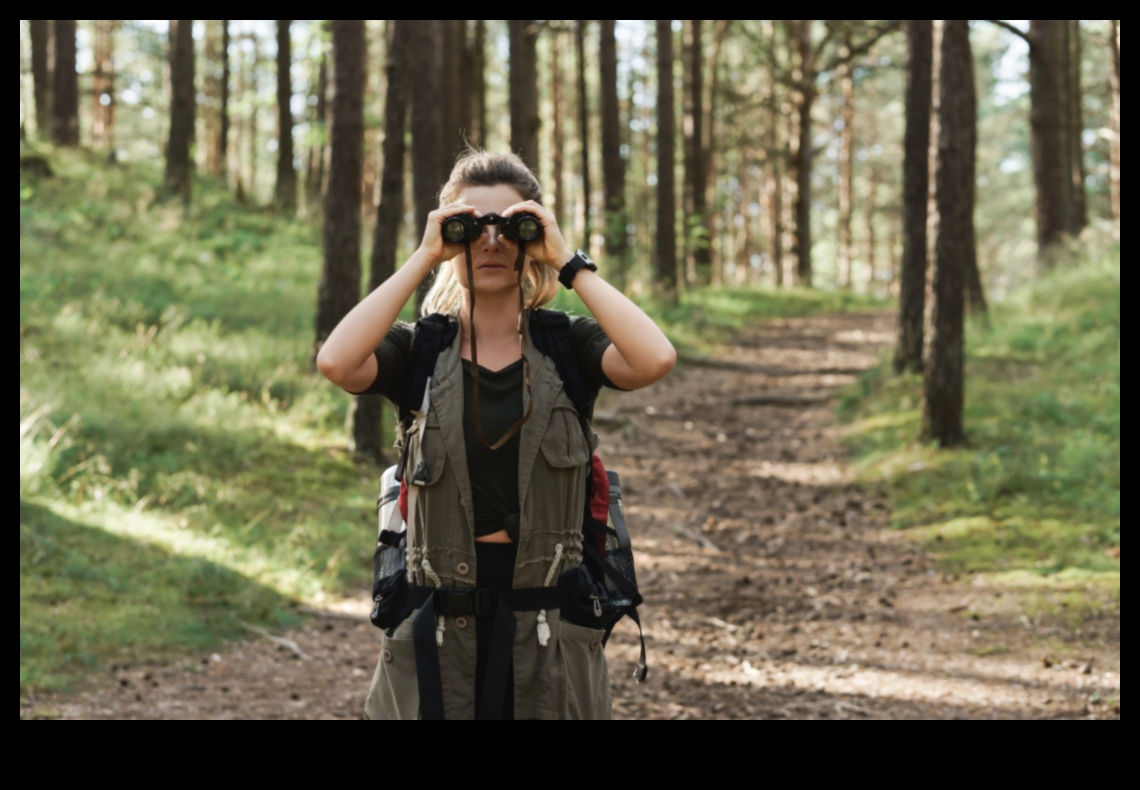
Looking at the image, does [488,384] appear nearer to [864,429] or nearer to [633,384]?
[633,384]

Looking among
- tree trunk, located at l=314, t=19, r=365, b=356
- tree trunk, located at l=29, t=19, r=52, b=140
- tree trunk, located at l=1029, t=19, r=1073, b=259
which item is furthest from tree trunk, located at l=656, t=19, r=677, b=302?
tree trunk, located at l=29, t=19, r=52, b=140

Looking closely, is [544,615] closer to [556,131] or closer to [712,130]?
[712,130]

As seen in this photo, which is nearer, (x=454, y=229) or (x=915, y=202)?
(x=454, y=229)

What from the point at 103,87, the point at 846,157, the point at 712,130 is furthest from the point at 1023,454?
the point at 103,87

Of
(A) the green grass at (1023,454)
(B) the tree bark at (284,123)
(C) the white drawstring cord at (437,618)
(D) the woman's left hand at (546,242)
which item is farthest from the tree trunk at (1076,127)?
(C) the white drawstring cord at (437,618)

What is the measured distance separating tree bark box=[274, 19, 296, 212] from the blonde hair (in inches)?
889

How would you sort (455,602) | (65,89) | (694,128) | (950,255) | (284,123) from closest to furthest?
(455,602), (950,255), (65,89), (284,123), (694,128)

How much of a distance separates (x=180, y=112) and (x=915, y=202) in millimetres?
15548

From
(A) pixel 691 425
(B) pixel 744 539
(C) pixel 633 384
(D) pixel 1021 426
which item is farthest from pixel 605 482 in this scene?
(A) pixel 691 425

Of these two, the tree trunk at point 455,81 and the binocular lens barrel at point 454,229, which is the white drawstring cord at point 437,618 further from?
the tree trunk at point 455,81

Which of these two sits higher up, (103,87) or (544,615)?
(103,87)

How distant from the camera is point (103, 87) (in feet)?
128

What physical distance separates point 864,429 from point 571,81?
122 feet

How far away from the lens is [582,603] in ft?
10.2
